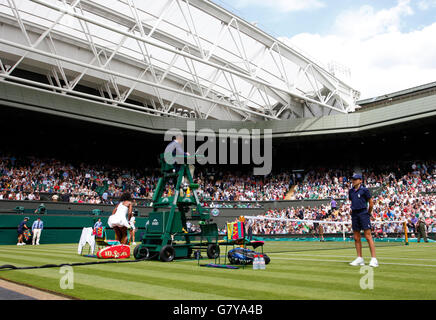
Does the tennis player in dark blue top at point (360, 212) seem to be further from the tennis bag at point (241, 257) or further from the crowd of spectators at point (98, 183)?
the crowd of spectators at point (98, 183)

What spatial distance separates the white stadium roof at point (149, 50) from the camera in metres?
23.4

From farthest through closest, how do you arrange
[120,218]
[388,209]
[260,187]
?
[260,187], [388,209], [120,218]

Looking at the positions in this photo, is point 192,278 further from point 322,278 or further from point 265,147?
point 265,147

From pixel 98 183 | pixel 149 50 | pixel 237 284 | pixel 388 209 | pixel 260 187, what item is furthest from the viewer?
pixel 260 187

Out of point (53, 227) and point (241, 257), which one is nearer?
point (241, 257)

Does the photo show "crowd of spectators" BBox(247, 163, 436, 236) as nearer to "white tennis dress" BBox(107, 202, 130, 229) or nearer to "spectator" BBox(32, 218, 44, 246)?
"spectator" BBox(32, 218, 44, 246)

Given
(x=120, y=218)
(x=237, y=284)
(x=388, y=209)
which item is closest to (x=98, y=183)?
(x=388, y=209)

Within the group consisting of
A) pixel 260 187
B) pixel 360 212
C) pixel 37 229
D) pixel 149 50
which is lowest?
pixel 37 229

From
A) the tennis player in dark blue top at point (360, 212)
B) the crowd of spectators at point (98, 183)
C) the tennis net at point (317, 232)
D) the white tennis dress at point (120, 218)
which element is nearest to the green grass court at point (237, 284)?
the tennis player in dark blue top at point (360, 212)

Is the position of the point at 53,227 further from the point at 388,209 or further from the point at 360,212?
the point at 388,209

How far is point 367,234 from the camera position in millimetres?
7703

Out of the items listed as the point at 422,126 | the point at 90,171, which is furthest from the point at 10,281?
the point at 422,126

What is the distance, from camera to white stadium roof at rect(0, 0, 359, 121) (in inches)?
920

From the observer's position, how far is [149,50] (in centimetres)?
2888
